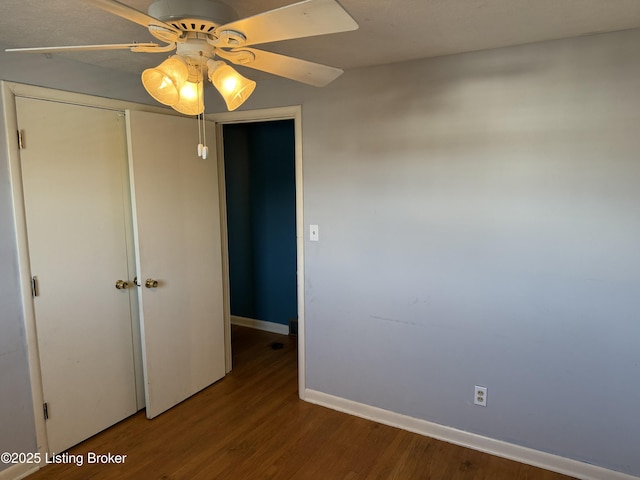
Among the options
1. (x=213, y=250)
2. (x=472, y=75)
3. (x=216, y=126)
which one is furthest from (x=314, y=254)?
(x=472, y=75)

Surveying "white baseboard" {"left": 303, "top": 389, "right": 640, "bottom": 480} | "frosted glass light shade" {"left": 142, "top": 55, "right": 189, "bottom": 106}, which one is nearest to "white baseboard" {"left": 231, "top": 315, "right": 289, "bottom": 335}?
"white baseboard" {"left": 303, "top": 389, "right": 640, "bottom": 480}

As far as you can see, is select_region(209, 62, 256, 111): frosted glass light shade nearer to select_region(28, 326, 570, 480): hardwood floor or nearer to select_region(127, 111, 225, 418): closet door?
select_region(127, 111, 225, 418): closet door

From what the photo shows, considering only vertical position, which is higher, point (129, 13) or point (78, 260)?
point (129, 13)

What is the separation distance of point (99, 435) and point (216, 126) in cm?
223

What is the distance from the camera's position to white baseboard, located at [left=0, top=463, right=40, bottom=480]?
2.12 m

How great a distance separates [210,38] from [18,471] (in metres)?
2.40

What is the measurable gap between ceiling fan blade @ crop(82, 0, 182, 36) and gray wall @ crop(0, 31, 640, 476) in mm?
1506

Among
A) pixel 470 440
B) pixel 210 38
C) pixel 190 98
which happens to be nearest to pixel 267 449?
pixel 470 440

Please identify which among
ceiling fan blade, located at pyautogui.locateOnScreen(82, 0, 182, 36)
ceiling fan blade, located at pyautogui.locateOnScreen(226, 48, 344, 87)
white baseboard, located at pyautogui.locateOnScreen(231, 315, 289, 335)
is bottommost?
white baseboard, located at pyautogui.locateOnScreen(231, 315, 289, 335)

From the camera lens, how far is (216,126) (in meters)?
3.12

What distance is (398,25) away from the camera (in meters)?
1.81

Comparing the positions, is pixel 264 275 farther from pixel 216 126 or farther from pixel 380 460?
pixel 380 460

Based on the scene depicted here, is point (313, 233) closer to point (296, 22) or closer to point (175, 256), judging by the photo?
point (175, 256)

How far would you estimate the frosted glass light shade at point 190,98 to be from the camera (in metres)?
1.33
